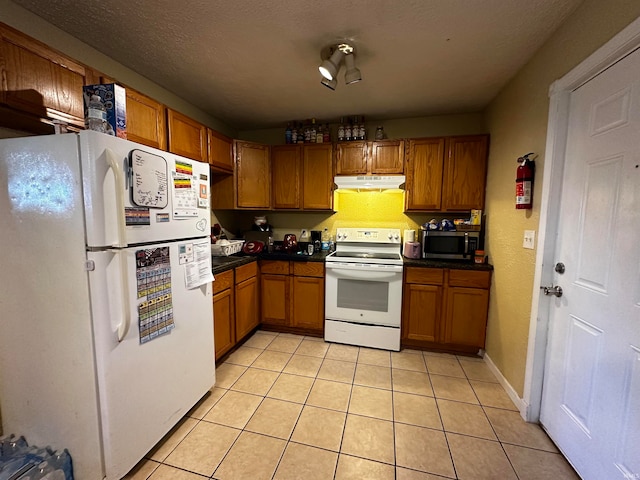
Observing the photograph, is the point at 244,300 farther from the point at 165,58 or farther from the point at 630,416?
the point at 630,416

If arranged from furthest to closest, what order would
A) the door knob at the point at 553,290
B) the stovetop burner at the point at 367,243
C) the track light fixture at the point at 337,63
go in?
1. the stovetop burner at the point at 367,243
2. the track light fixture at the point at 337,63
3. the door knob at the point at 553,290

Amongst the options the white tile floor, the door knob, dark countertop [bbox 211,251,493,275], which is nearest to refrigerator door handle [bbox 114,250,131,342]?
the white tile floor

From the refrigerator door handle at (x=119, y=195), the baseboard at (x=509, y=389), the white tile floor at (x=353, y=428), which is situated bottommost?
the white tile floor at (x=353, y=428)

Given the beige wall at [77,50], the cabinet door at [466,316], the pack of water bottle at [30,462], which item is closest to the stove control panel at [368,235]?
the cabinet door at [466,316]

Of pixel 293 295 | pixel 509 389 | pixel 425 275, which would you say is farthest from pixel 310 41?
pixel 509 389

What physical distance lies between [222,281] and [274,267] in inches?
27.6

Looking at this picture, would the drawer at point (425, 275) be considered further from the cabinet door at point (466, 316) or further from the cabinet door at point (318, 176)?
the cabinet door at point (318, 176)

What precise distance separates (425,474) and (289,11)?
2.58 meters

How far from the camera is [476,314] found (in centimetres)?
244

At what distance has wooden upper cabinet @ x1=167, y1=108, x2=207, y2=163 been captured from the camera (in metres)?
2.11

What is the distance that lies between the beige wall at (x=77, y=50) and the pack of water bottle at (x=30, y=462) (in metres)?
2.18

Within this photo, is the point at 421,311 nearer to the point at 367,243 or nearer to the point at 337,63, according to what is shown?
the point at 367,243

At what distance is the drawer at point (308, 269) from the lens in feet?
9.04

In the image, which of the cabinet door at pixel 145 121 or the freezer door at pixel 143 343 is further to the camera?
the cabinet door at pixel 145 121
